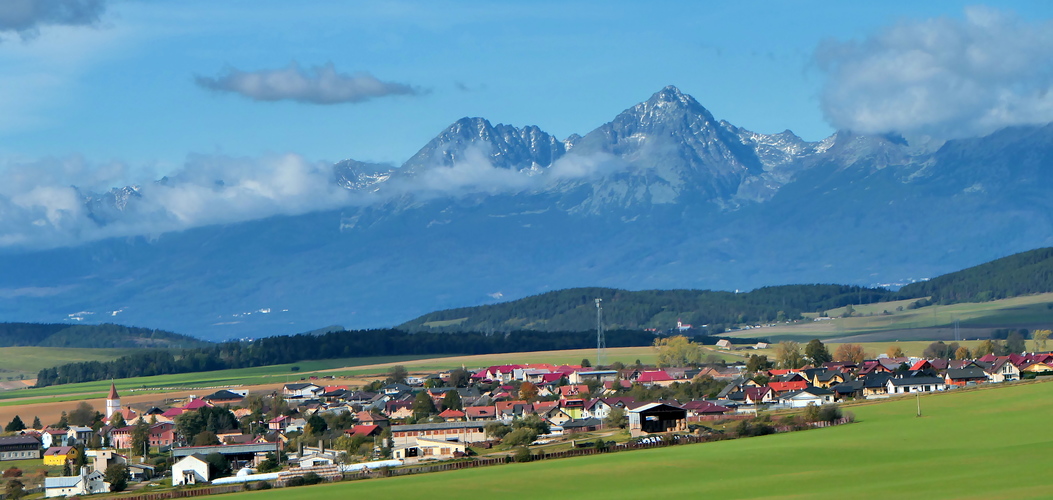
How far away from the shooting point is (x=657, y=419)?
71438 millimetres

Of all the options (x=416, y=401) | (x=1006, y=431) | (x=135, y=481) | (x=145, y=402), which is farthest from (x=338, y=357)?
(x=1006, y=431)

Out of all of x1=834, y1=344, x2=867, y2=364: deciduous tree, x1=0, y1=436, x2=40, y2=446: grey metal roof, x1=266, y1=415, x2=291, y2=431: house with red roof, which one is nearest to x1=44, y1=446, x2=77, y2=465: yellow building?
x1=0, y1=436, x2=40, y2=446: grey metal roof

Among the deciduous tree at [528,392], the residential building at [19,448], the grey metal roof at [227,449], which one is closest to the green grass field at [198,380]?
the deciduous tree at [528,392]

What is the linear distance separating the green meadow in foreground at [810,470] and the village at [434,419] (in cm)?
541

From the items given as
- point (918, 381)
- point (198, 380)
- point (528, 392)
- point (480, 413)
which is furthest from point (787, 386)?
point (198, 380)

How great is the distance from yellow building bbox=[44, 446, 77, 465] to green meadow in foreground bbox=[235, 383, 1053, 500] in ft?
84.3

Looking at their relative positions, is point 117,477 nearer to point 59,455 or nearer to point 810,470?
point 59,455

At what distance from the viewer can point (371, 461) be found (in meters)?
66.6

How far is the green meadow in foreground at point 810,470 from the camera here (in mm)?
43875

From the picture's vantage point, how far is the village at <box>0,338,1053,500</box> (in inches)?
2581

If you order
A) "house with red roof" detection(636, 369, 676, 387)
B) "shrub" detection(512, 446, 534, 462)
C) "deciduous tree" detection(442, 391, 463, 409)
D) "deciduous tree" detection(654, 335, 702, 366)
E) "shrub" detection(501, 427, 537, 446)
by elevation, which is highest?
"deciduous tree" detection(654, 335, 702, 366)

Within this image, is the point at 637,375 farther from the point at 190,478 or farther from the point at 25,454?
the point at 190,478

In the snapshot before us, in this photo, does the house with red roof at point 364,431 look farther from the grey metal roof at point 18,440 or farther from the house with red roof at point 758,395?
the house with red roof at point 758,395

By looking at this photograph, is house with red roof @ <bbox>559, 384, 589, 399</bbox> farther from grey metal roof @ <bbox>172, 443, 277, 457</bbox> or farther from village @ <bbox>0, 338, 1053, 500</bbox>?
grey metal roof @ <bbox>172, 443, 277, 457</bbox>
